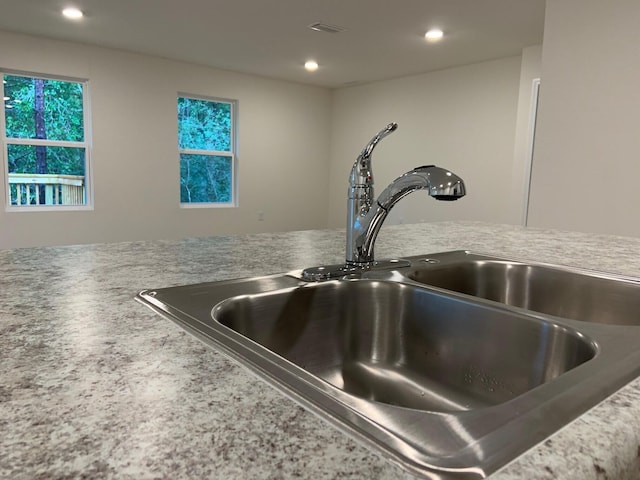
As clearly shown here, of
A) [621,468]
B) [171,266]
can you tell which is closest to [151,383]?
[621,468]

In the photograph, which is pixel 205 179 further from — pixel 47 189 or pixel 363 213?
pixel 363 213

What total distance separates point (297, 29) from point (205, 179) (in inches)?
107

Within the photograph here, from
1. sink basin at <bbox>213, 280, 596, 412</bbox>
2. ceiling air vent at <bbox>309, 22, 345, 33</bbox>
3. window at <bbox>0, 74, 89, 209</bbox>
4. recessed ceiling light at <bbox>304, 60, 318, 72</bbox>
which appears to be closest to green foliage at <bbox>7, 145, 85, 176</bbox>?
window at <bbox>0, 74, 89, 209</bbox>

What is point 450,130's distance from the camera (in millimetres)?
5820

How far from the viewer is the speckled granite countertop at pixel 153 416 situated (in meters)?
0.33

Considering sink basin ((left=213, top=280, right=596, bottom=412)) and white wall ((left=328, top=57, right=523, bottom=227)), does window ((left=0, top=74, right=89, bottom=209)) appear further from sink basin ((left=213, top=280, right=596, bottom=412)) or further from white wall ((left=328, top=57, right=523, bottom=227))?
sink basin ((left=213, top=280, right=596, bottom=412))

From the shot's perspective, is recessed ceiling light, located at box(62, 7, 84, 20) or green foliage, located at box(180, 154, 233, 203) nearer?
recessed ceiling light, located at box(62, 7, 84, 20)

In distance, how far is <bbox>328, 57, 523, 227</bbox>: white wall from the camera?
5.27 metres

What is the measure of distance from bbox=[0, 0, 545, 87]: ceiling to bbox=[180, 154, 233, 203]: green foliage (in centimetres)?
126

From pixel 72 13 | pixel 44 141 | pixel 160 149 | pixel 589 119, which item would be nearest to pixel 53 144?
pixel 44 141

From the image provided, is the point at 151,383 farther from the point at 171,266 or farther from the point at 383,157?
the point at 383,157

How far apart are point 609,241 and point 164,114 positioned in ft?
17.6

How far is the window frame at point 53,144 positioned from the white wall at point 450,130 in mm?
3631

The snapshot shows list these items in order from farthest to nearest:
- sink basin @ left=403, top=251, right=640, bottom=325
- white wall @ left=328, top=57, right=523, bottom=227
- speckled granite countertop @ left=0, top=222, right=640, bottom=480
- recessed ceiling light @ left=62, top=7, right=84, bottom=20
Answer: white wall @ left=328, top=57, right=523, bottom=227 < recessed ceiling light @ left=62, top=7, right=84, bottom=20 < sink basin @ left=403, top=251, right=640, bottom=325 < speckled granite countertop @ left=0, top=222, right=640, bottom=480
